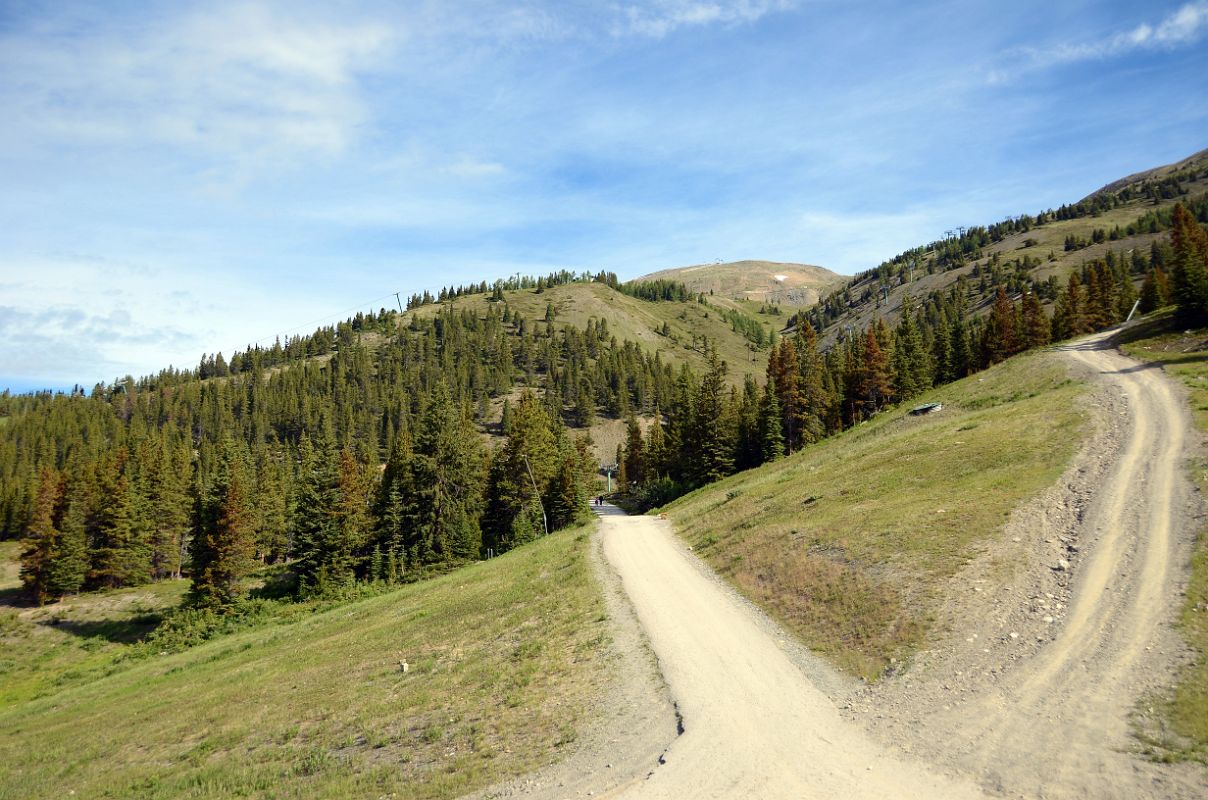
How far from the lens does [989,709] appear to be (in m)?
13.6

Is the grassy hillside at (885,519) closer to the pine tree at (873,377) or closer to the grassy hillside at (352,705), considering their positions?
the grassy hillside at (352,705)

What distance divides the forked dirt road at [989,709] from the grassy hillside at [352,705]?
3.49 meters

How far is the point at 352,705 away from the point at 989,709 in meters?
18.9

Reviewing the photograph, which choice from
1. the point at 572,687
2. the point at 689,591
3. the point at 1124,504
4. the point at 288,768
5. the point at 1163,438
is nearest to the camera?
the point at 288,768

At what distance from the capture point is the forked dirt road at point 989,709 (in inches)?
446

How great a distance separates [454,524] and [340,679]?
129 feet

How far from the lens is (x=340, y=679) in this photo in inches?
983

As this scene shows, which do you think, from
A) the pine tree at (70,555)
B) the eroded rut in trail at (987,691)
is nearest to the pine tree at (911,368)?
the eroded rut in trail at (987,691)

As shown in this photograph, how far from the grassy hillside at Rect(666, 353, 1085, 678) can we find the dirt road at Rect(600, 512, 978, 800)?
6.48 ft

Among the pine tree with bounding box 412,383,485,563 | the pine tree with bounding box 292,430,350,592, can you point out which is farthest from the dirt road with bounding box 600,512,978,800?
the pine tree with bounding box 292,430,350,592

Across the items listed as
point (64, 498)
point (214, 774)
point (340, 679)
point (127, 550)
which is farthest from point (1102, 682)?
point (64, 498)

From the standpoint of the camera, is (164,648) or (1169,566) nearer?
(1169,566)

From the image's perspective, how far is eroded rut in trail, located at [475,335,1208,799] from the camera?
1150cm

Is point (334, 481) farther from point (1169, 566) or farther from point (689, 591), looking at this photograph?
point (1169, 566)
